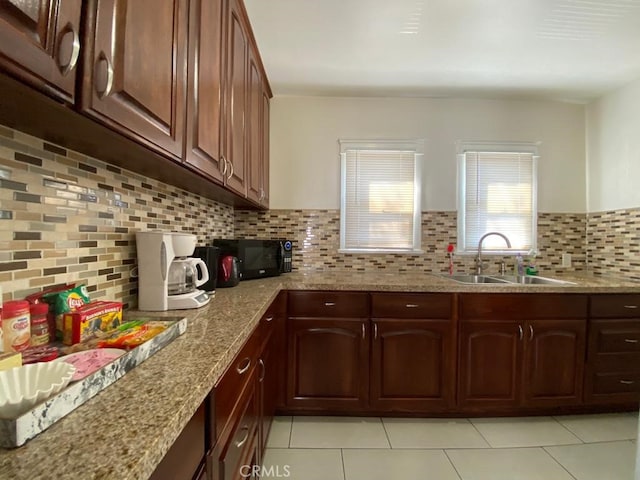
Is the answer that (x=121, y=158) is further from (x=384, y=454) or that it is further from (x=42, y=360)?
(x=384, y=454)

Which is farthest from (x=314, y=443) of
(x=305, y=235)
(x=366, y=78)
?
(x=366, y=78)

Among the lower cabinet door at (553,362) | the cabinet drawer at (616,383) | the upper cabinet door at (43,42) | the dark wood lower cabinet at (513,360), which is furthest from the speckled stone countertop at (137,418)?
the cabinet drawer at (616,383)

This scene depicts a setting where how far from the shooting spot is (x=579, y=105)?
Answer: 102 inches

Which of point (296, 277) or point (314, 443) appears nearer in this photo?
point (314, 443)

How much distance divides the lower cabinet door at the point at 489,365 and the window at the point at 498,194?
821 mm

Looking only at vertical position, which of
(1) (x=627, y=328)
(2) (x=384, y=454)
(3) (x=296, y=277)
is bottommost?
(2) (x=384, y=454)

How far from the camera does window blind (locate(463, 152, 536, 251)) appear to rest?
2.54 metres

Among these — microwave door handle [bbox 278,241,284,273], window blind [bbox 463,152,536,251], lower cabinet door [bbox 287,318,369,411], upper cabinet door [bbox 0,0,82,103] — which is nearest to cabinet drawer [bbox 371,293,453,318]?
lower cabinet door [bbox 287,318,369,411]

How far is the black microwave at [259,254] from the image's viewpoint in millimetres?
1943

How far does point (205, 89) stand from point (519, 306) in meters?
2.11

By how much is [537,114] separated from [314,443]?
3.03m

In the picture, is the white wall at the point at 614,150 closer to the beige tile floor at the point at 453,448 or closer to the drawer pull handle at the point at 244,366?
the beige tile floor at the point at 453,448

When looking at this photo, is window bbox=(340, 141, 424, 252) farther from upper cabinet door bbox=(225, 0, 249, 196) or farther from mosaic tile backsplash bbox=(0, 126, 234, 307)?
mosaic tile backsplash bbox=(0, 126, 234, 307)

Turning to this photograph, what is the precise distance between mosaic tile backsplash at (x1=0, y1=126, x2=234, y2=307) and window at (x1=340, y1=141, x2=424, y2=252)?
5.00 feet
